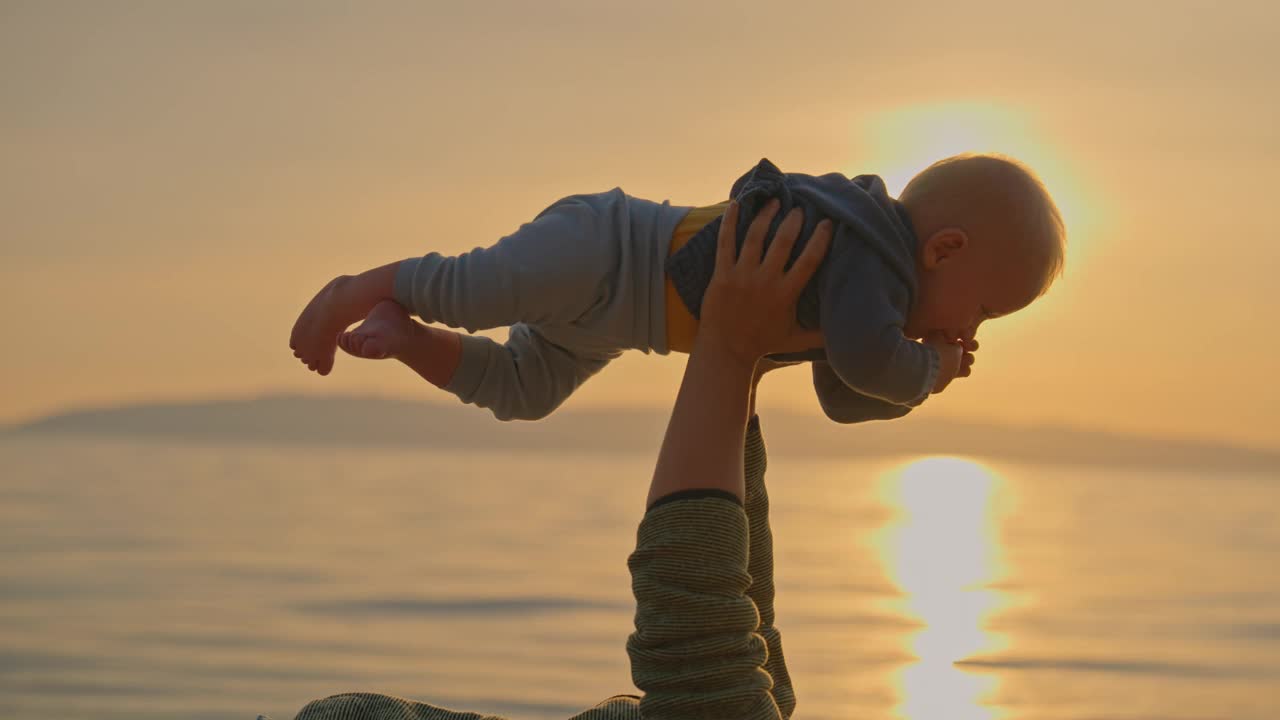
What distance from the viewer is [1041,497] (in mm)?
15188

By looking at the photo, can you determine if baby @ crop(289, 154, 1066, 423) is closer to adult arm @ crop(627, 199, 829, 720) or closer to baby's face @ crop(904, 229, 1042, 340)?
baby's face @ crop(904, 229, 1042, 340)

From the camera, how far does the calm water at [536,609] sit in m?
3.87

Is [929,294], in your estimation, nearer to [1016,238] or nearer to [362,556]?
[1016,238]

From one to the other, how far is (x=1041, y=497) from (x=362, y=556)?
10313 mm

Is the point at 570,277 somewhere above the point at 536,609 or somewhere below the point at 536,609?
below

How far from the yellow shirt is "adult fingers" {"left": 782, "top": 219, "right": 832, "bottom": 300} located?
181mm

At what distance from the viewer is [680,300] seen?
1967 millimetres

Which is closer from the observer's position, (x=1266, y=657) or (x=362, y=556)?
(x=1266, y=657)

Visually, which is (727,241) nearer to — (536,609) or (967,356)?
(967,356)

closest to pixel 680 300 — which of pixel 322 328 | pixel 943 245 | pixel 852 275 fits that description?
pixel 852 275

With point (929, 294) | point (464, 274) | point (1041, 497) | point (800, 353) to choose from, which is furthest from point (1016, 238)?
point (1041, 497)

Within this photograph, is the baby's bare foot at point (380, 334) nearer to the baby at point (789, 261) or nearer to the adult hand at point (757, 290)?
A: the baby at point (789, 261)

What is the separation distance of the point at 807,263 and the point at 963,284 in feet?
0.98

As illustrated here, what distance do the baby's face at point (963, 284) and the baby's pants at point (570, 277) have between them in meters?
0.35
